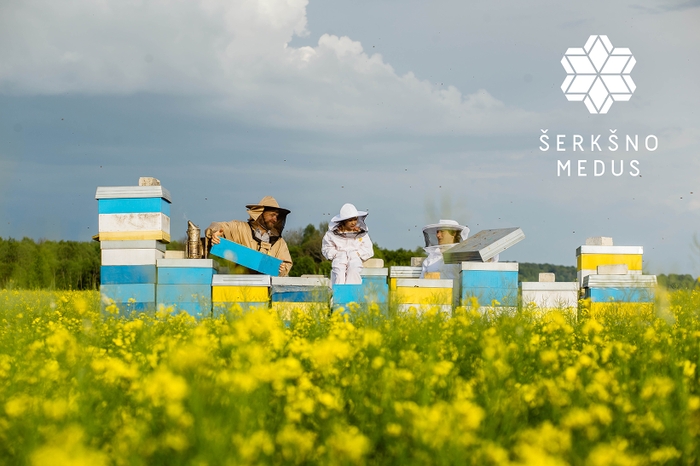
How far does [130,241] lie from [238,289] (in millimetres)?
1509

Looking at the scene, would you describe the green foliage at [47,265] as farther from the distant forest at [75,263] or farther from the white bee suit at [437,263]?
the white bee suit at [437,263]

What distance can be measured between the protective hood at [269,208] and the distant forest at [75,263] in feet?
A: 2.93

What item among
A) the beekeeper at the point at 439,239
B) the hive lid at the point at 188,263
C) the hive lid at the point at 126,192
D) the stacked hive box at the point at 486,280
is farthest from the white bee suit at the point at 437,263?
the hive lid at the point at 126,192

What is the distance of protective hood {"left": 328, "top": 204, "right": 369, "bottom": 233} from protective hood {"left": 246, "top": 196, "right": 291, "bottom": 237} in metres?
0.87

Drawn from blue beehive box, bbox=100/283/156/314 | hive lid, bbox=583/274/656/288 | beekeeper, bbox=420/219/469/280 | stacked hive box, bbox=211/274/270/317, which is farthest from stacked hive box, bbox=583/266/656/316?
blue beehive box, bbox=100/283/156/314

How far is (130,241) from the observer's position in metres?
8.50

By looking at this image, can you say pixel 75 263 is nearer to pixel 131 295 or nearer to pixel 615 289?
pixel 131 295

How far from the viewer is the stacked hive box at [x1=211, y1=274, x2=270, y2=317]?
27.2ft

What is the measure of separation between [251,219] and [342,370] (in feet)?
21.9

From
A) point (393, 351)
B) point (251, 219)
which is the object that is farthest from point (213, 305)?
point (393, 351)

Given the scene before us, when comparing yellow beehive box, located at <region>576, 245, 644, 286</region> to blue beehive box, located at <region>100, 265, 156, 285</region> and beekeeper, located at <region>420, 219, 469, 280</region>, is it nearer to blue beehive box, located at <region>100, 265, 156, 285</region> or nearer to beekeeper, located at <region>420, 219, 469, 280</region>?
beekeeper, located at <region>420, 219, 469, 280</region>

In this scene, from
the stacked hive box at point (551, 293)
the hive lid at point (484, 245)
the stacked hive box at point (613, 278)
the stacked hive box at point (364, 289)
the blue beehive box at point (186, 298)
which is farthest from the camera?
the hive lid at point (484, 245)

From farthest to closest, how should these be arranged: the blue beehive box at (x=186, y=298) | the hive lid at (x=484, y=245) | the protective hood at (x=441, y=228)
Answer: the protective hood at (x=441, y=228), the hive lid at (x=484, y=245), the blue beehive box at (x=186, y=298)

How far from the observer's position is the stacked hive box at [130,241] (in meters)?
8.45
